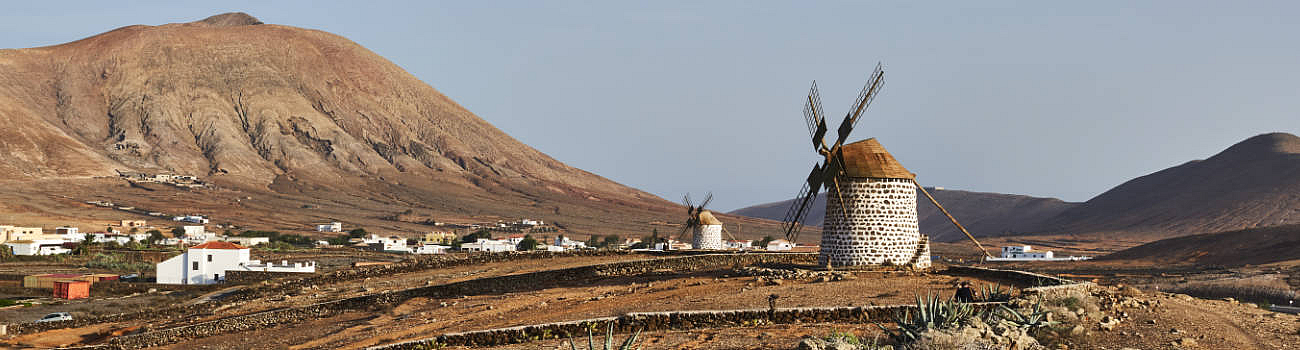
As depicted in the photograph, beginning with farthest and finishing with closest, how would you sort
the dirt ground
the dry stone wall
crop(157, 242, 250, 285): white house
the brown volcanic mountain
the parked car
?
the brown volcanic mountain, crop(157, 242, 250, 285): white house, the parked car, the dry stone wall, the dirt ground

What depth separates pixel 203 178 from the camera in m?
161

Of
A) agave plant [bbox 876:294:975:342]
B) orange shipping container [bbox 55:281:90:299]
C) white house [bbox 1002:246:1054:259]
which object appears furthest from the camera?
white house [bbox 1002:246:1054:259]

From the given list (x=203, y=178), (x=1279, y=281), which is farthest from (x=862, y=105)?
(x=203, y=178)

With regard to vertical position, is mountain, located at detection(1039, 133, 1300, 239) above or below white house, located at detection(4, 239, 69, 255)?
above

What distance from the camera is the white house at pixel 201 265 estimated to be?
61625 mm

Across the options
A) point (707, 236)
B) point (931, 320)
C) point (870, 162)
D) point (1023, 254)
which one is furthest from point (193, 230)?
point (931, 320)

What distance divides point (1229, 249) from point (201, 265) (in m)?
76.2

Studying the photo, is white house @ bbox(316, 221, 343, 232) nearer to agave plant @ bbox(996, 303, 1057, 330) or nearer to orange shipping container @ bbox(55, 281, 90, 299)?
orange shipping container @ bbox(55, 281, 90, 299)

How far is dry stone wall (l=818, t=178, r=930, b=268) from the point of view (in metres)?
27.9

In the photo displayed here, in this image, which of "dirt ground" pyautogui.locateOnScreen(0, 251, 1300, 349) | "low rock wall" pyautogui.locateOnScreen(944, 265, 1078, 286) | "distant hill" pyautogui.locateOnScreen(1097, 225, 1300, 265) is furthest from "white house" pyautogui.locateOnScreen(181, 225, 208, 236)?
"low rock wall" pyautogui.locateOnScreen(944, 265, 1078, 286)

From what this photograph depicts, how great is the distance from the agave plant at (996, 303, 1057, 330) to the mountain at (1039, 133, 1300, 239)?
135m

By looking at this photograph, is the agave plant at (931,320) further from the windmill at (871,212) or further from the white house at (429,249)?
the white house at (429,249)

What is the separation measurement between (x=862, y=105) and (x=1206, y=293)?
2550 cm

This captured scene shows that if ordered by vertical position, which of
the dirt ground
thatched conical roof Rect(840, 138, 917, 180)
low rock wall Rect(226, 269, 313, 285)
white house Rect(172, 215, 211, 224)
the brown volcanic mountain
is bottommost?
the dirt ground
